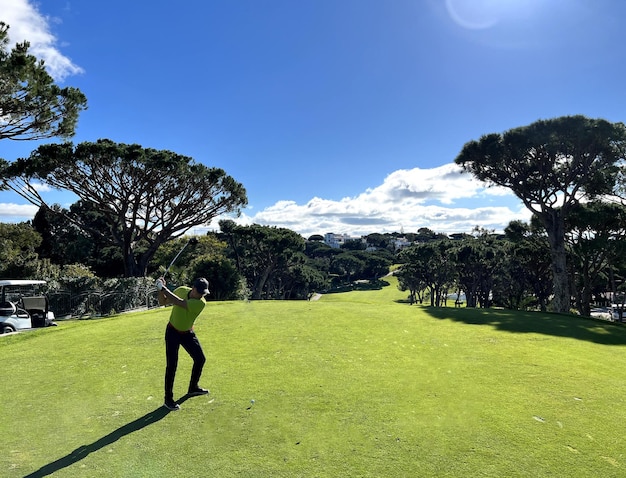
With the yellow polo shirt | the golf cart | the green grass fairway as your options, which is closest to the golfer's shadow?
the green grass fairway

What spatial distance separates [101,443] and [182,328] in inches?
77.6

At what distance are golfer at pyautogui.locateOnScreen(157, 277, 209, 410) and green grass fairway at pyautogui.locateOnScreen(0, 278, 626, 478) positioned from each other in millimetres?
369

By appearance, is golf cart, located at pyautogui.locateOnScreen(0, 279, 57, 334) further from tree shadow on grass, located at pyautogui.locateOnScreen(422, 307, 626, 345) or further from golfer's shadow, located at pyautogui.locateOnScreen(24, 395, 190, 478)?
tree shadow on grass, located at pyautogui.locateOnScreen(422, 307, 626, 345)

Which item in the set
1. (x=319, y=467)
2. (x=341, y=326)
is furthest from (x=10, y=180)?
(x=319, y=467)

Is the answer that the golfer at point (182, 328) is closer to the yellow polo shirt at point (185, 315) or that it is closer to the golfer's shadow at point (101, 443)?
the yellow polo shirt at point (185, 315)

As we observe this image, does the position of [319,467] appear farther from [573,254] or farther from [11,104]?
[573,254]

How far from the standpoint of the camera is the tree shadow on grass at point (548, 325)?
12164 mm

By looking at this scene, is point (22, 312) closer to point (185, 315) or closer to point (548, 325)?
point (185, 315)

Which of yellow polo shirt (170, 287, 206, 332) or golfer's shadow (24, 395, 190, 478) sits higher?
yellow polo shirt (170, 287, 206, 332)

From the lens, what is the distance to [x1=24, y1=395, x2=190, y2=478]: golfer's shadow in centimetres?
429

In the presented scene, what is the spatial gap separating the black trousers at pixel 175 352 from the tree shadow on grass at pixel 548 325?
33.5 feet

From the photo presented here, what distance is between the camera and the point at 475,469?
4242 mm

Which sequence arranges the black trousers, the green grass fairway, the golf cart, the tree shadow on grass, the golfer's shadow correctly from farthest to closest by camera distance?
the golf cart < the tree shadow on grass < the black trousers < the green grass fairway < the golfer's shadow

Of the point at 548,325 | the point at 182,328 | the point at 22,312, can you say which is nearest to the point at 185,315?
the point at 182,328
